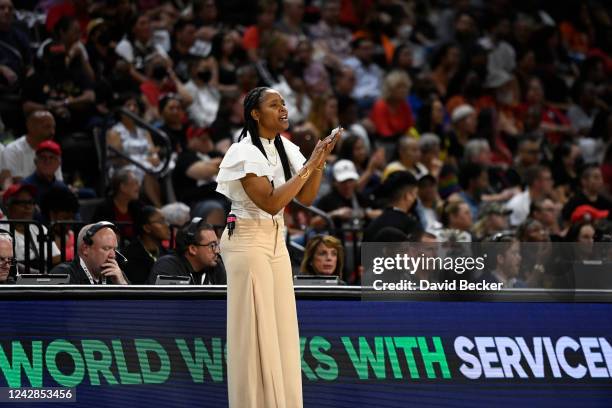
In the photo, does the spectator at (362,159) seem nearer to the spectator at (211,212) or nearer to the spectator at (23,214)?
the spectator at (211,212)

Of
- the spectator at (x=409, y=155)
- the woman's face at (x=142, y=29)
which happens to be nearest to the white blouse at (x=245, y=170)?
the spectator at (x=409, y=155)

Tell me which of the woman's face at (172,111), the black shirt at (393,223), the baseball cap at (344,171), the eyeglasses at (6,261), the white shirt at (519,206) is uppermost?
the woman's face at (172,111)

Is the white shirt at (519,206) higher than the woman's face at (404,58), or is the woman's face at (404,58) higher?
the woman's face at (404,58)

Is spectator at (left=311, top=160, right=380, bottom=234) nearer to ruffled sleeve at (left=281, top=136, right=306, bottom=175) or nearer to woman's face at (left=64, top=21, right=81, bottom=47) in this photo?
woman's face at (left=64, top=21, right=81, bottom=47)

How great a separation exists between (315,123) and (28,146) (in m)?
4.33

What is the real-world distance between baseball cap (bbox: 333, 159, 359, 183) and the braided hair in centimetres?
563

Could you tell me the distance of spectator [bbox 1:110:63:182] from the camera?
11.7 meters

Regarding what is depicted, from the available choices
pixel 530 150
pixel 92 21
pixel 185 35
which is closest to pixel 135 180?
pixel 92 21

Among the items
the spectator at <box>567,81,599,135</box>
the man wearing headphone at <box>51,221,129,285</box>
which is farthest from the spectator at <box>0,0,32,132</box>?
the spectator at <box>567,81,599,135</box>

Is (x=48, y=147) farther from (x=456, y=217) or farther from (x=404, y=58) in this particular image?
(x=404, y=58)

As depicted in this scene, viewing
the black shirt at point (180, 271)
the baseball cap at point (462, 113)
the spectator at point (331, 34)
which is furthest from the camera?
the spectator at point (331, 34)

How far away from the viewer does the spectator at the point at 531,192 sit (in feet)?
46.5

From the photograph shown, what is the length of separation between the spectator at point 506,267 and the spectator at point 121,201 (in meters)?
3.88

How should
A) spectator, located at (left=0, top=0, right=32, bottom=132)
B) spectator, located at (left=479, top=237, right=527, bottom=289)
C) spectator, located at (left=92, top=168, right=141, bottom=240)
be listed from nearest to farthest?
1. spectator, located at (left=479, top=237, right=527, bottom=289)
2. spectator, located at (left=92, top=168, right=141, bottom=240)
3. spectator, located at (left=0, top=0, right=32, bottom=132)
